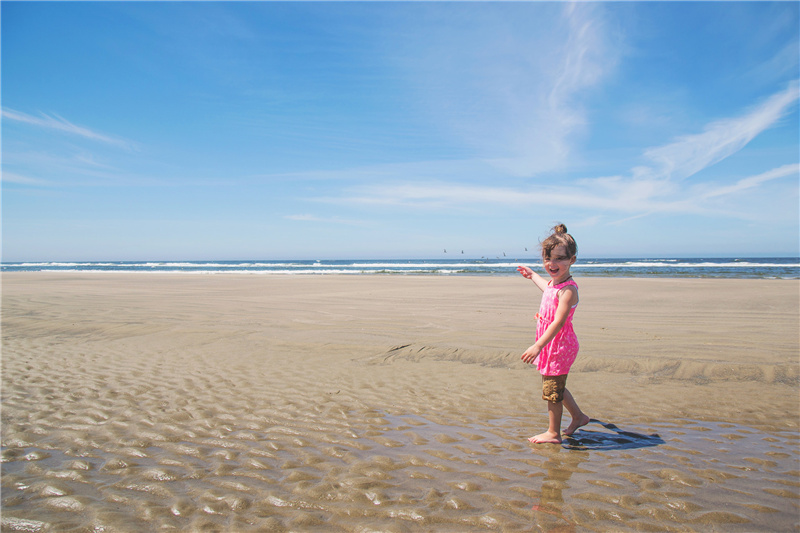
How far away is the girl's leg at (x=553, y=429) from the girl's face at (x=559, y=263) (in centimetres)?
111

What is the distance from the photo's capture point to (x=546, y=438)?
373 centimetres

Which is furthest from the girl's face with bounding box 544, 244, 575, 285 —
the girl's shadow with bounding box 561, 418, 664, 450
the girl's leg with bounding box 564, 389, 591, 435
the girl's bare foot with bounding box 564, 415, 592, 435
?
the girl's shadow with bounding box 561, 418, 664, 450

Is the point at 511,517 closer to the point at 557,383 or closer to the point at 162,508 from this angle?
the point at 557,383

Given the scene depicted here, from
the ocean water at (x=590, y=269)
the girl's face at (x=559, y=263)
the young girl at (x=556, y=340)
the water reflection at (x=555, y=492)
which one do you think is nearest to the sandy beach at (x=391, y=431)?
the water reflection at (x=555, y=492)

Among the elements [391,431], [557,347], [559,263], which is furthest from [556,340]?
[391,431]

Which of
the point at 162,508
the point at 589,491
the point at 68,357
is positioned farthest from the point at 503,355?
the point at 68,357

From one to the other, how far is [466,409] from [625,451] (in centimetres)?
167

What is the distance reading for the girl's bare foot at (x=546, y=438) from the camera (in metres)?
3.71

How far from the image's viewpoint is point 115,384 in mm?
5586

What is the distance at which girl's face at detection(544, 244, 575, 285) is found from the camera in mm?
3688

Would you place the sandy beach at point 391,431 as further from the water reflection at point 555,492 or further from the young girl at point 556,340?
the young girl at point 556,340

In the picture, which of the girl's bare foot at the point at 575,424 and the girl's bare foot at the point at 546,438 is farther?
the girl's bare foot at the point at 575,424

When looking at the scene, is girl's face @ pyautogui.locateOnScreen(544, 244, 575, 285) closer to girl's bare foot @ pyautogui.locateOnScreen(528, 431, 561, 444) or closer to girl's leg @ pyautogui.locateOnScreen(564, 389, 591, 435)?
girl's leg @ pyautogui.locateOnScreen(564, 389, 591, 435)

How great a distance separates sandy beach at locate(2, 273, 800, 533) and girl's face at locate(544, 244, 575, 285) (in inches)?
59.1
